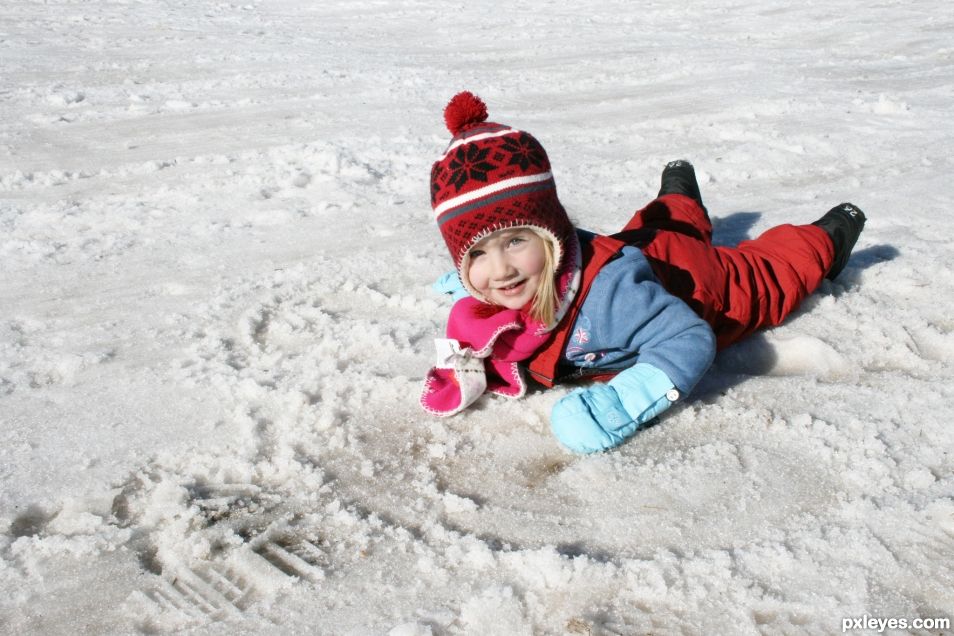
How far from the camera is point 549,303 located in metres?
2.09

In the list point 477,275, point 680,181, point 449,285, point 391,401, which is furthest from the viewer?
point 680,181

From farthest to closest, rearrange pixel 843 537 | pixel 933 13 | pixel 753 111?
1. pixel 933 13
2. pixel 753 111
3. pixel 843 537

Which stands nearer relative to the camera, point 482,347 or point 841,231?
point 482,347

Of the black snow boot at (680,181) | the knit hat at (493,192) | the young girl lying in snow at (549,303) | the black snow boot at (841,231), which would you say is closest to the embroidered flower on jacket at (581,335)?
the young girl lying in snow at (549,303)

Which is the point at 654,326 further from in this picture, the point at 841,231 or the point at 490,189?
the point at 841,231

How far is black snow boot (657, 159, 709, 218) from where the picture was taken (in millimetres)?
3279

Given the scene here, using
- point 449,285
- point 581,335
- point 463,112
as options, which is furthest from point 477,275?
point 449,285

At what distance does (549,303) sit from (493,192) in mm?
320

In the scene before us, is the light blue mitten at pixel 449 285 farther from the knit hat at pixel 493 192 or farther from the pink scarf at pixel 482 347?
the knit hat at pixel 493 192

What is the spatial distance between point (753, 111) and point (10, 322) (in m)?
A: 4.04

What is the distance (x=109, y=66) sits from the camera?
5645mm

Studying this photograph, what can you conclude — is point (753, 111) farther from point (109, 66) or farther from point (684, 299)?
point (109, 66)

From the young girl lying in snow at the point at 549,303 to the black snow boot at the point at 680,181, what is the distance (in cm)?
88

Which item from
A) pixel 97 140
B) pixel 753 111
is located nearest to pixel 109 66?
pixel 97 140
